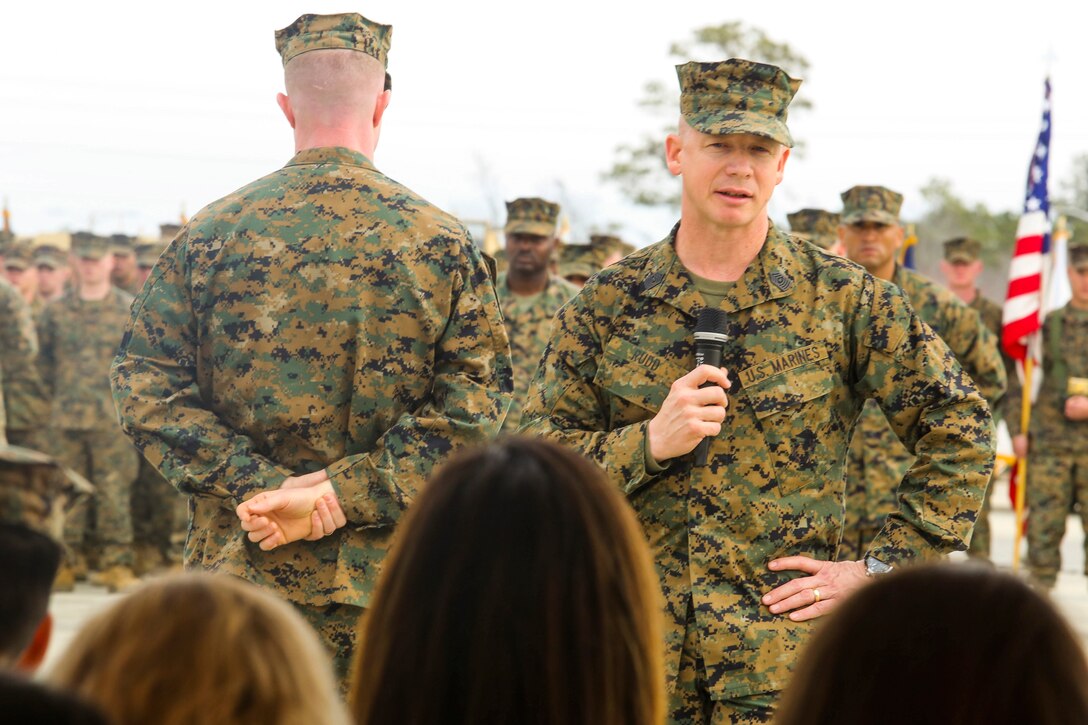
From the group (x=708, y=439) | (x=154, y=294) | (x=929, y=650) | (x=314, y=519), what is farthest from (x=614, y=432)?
(x=929, y=650)

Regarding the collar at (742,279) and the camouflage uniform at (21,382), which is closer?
the collar at (742,279)

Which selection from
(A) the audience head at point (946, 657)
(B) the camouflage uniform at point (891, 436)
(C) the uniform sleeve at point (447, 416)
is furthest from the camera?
(B) the camouflage uniform at point (891, 436)

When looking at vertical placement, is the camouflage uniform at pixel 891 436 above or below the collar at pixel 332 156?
below

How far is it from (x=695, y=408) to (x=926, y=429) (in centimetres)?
67

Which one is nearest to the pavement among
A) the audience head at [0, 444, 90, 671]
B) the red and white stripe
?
the red and white stripe

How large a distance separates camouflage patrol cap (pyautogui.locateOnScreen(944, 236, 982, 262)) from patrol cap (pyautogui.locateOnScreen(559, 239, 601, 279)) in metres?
2.99

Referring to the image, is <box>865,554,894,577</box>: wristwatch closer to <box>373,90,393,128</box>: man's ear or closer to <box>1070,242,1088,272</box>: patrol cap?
<box>373,90,393,128</box>: man's ear

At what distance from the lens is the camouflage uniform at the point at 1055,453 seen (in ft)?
39.8

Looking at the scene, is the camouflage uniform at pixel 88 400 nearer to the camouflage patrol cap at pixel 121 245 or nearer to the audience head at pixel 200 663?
the camouflage patrol cap at pixel 121 245

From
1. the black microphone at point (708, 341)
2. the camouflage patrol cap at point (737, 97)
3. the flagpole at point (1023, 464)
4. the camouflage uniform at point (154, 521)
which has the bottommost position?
the camouflage uniform at point (154, 521)

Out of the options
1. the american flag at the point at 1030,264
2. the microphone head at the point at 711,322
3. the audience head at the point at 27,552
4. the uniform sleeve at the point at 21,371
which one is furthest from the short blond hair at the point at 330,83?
the uniform sleeve at the point at 21,371

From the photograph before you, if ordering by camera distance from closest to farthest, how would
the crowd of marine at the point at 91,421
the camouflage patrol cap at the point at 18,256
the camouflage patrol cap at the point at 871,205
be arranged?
1. the camouflage patrol cap at the point at 871,205
2. the crowd of marine at the point at 91,421
3. the camouflage patrol cap at the point at 18,256

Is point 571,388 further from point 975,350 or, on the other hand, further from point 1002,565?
point 975,350

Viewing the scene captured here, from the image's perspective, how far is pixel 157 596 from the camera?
1823 mm
